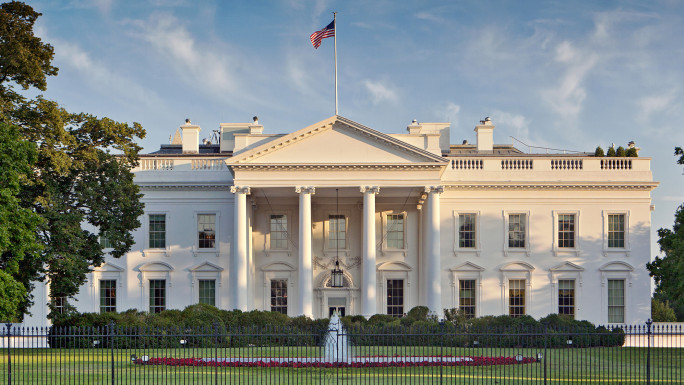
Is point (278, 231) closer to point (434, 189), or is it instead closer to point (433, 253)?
point (433, 253)

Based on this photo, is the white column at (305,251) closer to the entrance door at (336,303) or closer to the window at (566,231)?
the entrance door at (336,303)

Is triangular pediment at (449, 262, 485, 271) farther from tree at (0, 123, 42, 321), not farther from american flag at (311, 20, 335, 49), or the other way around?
tree at (0, 123, 42, 321)

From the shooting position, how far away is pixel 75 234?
30016 mm

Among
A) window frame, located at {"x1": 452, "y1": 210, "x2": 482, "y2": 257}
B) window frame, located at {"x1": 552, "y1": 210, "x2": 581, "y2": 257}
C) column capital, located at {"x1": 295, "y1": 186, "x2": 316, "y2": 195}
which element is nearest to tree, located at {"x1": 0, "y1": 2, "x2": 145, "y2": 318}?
column capital, located at {"x1": 295, "y1": 186, "x2": 316, "y2": 195}

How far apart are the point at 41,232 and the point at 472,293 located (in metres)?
24.6

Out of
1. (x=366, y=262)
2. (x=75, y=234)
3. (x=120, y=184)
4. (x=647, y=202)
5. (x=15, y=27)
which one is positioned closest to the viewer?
(x=15, y=27)

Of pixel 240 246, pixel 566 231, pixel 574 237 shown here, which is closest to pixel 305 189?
pixel 240 246

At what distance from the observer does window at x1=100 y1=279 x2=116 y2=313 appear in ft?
143

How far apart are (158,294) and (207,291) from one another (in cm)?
288

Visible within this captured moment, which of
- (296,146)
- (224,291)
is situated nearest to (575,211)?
(296,146)

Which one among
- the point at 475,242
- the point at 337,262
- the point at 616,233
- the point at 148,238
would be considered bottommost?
the point at 337,262

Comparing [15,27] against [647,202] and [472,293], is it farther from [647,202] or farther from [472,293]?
[647,202]

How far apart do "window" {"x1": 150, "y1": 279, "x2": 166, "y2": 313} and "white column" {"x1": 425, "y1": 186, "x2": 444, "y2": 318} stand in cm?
1563

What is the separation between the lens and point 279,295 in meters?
44.5
